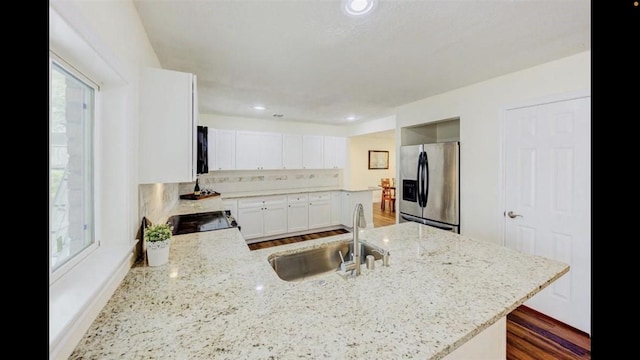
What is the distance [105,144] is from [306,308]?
1238mm

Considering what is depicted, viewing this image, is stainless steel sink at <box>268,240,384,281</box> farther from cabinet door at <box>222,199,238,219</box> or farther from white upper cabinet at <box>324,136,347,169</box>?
white upper cabinet at <box>324,136,347,169</box>

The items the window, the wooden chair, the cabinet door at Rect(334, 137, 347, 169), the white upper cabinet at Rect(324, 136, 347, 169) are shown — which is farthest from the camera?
the wooden chair

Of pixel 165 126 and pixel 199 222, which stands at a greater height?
pixel 165 126

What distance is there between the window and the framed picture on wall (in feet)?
22.6

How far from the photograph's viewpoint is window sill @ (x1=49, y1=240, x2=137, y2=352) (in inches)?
27.8

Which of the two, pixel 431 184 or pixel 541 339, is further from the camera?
pixel 431 184

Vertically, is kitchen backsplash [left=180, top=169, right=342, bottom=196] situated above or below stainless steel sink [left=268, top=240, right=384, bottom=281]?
above

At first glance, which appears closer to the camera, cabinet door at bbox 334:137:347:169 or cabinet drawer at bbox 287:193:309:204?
cabinet drawer at bbox 287:193:309:204

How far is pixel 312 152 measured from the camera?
5.20 meters

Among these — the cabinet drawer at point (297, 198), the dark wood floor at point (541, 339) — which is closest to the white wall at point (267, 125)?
the cabinet drawer at point (297, 198)

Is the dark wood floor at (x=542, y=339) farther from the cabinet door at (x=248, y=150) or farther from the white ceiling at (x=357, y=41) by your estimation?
the cabinet door at (x=248, y=150)

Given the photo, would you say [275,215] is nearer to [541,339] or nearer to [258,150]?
[258,150]

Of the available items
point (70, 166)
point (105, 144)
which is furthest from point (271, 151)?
point (70, 166)

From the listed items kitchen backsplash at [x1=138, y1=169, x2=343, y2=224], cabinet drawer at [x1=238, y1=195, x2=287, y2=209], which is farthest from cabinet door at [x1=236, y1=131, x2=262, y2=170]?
cabinet drawer at [x1=238, y1=195, x2=287, y2=209]
